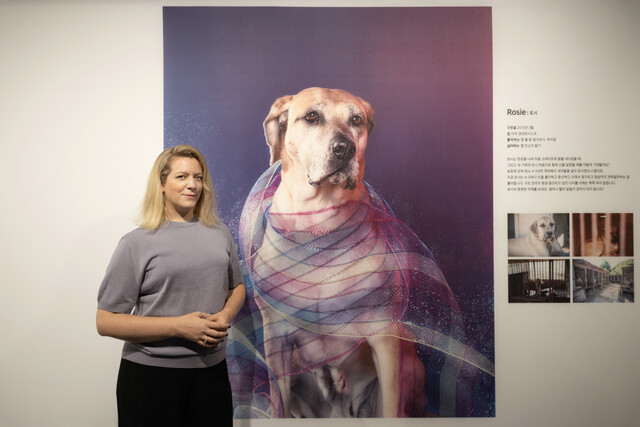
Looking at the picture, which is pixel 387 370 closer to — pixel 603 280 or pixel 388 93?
pixel 603 280

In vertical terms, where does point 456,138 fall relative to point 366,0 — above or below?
below

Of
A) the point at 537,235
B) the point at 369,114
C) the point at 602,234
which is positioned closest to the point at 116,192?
the point at 369,114

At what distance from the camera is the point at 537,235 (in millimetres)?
2119

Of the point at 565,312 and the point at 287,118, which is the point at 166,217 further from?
the point at 565,312

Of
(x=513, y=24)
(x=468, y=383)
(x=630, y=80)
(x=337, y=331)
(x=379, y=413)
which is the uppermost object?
(x=513, y=24)

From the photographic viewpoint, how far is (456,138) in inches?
83.7

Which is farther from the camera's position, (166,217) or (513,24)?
(513,24)

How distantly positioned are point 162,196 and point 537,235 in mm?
1675

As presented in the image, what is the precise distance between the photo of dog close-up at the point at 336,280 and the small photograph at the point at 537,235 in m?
0.40

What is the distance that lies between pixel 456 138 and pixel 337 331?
106 cm

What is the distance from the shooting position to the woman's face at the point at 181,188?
1623 millimetres

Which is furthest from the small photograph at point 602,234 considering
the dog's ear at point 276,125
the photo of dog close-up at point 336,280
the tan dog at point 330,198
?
the dog's ear at point 276,125

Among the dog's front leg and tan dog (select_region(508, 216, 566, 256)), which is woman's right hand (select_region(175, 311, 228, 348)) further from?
tan dog (select_region(508, 216, 566, 256))

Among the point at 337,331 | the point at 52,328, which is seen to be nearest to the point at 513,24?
the point at 337,331
